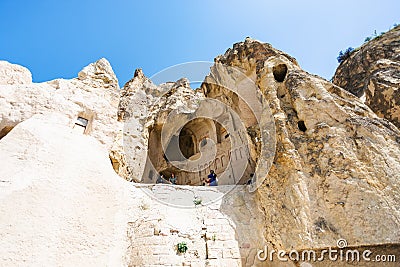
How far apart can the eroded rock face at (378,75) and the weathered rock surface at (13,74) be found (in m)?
13.0

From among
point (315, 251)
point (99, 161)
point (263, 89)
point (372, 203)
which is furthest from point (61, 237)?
point (263, 89)

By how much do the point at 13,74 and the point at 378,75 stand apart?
1386 centimetres

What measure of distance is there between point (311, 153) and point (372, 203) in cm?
178

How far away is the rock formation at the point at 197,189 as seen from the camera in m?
5.20

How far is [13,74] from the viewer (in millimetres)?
8469

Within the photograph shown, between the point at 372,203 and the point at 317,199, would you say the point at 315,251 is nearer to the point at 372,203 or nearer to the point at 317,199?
the point at 317,199

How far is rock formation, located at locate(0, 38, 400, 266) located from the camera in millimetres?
5195

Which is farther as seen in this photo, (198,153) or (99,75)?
(198,153)

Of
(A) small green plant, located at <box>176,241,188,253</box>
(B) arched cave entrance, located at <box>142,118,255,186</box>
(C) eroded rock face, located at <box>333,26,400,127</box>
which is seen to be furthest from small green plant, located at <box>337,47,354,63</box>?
(A) small green plant, located at <box>176,241,188,253</box>

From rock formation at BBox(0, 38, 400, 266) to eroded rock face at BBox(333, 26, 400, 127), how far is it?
3.04 meters

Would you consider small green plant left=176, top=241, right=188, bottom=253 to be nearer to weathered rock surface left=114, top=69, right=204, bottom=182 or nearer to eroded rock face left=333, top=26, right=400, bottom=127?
weathered rock surface left=114, top=69, right=204, bottom=182

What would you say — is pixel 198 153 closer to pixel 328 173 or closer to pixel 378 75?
pixel 378 75

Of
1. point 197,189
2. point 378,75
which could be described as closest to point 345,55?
point 378,75

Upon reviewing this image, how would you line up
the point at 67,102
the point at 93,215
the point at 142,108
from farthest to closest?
the point at 142,108
the point at 67,102
the point at 93,215
